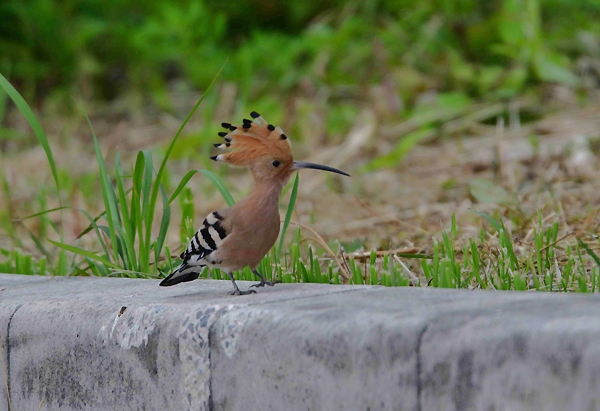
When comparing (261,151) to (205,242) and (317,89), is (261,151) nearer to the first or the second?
(205,242)

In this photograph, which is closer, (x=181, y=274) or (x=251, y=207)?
(x=251, y=207)

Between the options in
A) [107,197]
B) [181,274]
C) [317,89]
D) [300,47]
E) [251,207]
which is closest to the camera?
[251,207]

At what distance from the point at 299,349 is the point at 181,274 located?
618 millimetres

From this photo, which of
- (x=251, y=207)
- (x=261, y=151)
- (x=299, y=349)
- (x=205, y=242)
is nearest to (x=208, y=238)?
(x=205, y=242)

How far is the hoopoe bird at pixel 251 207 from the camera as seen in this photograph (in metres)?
1.63

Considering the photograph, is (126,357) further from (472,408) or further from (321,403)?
(472,408)

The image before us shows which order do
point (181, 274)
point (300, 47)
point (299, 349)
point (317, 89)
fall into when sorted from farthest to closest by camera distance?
point (317, 89)
point (300, 47)
point (181, 274)
point (299, 349)

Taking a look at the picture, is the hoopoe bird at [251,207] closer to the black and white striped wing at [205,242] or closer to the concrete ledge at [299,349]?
the black and white striped wing at [205,242]

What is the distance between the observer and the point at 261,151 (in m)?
1.64

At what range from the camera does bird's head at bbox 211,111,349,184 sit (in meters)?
1.64

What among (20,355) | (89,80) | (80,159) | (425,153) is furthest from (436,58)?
(20,355)

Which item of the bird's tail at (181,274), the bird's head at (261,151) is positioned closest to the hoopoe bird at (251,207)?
the bird's head at (261,151)

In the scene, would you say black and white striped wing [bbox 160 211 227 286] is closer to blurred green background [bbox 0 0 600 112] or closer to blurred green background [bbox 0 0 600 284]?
blurred green background [bbox 0 0 600 284]

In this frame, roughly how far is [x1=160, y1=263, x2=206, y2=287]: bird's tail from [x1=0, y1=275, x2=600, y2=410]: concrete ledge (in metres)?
0.03
